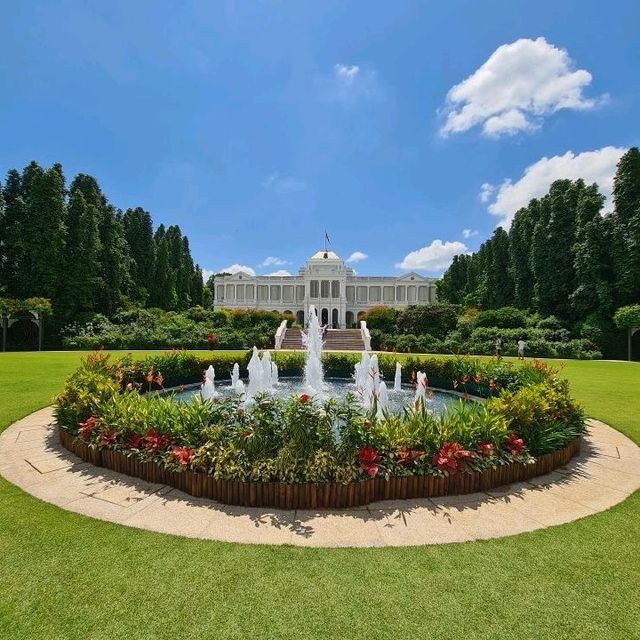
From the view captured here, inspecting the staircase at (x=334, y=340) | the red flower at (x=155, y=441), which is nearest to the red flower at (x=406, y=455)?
the red flower at (x=155, y=441)

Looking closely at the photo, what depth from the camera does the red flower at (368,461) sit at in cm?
512

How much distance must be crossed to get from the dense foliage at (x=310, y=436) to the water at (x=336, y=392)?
4.97 metres

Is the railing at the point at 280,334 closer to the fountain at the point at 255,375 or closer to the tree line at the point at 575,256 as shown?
the fountain at the point at 255,375

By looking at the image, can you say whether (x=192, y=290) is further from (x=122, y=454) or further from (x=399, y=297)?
(x=122, y=454)

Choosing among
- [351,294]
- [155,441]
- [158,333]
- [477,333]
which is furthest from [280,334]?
[351,294]

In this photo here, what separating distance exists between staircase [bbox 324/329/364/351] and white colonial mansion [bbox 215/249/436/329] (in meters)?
27.4

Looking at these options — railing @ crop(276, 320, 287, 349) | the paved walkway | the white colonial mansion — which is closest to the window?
the white colonial mansion

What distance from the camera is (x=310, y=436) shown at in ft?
18.3

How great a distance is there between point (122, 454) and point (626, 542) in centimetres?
677

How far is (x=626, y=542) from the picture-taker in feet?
13.9

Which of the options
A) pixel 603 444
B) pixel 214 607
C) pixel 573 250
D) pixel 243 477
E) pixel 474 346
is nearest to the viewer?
pixel 214 607

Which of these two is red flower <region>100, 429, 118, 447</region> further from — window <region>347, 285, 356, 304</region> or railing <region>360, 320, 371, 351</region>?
window <region>347, 285, 356, 304</region>

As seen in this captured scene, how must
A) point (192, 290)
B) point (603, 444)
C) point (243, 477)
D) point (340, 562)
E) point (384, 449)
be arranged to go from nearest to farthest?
point (340, 562) < point (243, 477) < point (384, 449) < point (603, 444) < point (192, 290)

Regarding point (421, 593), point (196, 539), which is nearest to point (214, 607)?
point (196, 539)
